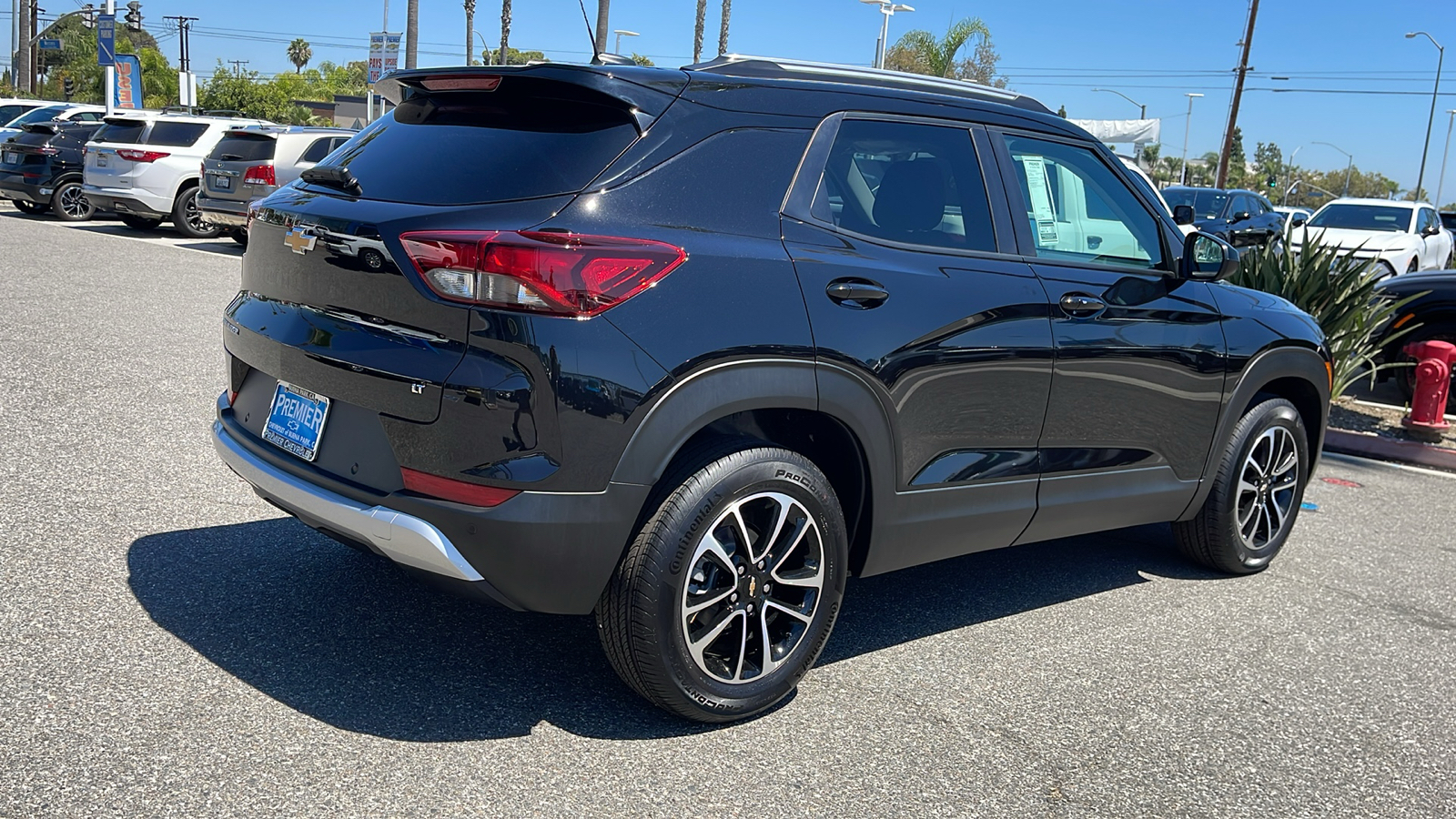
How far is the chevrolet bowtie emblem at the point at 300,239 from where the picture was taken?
11.0ft

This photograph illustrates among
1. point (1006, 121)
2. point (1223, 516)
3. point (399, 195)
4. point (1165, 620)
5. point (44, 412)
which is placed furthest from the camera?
point (44, 412)

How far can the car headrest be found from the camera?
373 centimetres

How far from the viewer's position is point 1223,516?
5055 millimetres

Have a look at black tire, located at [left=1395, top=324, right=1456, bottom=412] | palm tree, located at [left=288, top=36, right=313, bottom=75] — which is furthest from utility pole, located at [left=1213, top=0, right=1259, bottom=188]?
palm tree, located at [left=288, top=36, right=313, bottom=75]

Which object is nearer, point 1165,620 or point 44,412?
point 1165,620

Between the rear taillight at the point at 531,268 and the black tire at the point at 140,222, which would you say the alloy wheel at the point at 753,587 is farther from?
the black tire at the point at 140,222

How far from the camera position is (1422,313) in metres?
10.0

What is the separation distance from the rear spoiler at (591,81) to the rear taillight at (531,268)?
46 centimetres

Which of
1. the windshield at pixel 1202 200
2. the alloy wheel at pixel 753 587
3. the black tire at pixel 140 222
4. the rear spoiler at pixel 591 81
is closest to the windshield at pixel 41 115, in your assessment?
the black tire at pixel 140 222

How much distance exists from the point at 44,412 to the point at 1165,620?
18.1ft

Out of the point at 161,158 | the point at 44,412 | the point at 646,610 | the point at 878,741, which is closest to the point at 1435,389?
the point at 878,741

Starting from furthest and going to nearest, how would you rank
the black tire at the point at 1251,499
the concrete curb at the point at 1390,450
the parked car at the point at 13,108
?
1. the parked car at the point at 13,108
2. the concrete curb at the point at 1390,450
3. the black tire at the point at 1251,499

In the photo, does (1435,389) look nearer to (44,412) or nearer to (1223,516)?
(1223,516)

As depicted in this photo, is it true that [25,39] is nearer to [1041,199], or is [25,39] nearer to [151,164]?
[151,164]
